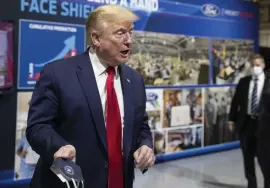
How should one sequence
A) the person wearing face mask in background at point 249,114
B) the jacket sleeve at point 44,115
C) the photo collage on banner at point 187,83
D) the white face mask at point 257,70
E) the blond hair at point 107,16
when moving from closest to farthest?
1. the jacket sleeve at point 44,115
2. the blond hair at point 107,16
3. the person wearing face mask in background at point 249,114
4. the white face mask at point 257,70
5. the photo collage on banner at point 187,83

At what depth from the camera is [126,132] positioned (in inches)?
63.2

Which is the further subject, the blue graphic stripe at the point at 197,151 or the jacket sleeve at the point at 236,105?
the blue graphic stripe at the point at 197,151

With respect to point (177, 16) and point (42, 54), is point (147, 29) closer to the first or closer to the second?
point (177, 16)

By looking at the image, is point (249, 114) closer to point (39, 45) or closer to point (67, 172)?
point (39, 45)

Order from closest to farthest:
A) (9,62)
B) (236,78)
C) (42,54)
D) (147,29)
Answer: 1. (9,62)
2. (42,54)
3. (147,29)
4. (236,78)

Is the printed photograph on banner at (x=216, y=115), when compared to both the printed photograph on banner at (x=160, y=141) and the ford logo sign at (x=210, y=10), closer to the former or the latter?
the printed photograph on banner at (x=160, y=141)

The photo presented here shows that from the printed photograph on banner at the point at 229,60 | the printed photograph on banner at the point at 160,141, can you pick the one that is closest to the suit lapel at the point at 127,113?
the printed photograph on banner at the point at 160,141

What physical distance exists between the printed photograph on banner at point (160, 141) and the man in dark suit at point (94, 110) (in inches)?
147

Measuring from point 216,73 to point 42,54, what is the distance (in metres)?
3.12

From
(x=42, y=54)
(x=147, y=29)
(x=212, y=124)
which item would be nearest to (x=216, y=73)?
(x=212, y=124)

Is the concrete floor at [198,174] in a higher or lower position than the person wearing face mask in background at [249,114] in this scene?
lower

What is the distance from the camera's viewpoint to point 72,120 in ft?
4.95

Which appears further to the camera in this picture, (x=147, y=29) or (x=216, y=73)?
(x=216, y=73)

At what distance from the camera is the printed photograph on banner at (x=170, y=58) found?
5102 millimetres
